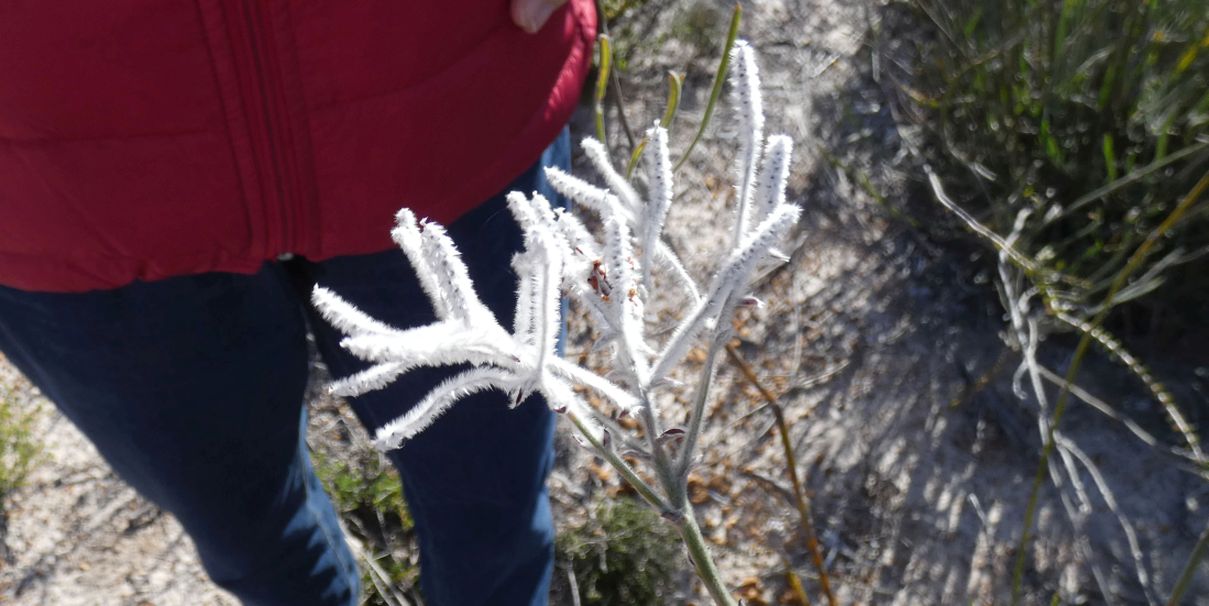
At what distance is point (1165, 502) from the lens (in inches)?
75.4

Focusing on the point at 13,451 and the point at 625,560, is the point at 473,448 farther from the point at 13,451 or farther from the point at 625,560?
the point at 13,451

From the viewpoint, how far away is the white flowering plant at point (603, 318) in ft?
1.27

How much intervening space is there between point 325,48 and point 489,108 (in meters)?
0.17

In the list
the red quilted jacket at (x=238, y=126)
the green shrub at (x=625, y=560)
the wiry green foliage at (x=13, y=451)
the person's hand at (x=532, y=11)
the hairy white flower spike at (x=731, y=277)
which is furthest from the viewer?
the wiry green foliage at (x=13, y=451)

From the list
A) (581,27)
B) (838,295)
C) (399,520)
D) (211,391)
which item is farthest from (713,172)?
(211,391)

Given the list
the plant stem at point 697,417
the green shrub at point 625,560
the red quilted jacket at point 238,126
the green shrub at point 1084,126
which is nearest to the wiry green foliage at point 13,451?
the green shrub at point 625,560

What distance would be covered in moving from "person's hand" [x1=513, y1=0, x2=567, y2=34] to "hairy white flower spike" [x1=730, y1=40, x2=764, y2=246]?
54cm

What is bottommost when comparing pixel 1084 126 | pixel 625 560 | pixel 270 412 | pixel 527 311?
pixel 527 311

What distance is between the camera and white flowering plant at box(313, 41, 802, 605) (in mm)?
387

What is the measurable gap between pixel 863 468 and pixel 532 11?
1317mm

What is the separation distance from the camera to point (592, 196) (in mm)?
464

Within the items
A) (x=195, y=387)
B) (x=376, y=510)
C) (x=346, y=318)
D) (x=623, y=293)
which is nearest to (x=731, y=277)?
(x=623, y=293)

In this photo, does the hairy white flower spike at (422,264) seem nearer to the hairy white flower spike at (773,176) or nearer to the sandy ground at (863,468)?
the hairy white flower spike at (773,176)

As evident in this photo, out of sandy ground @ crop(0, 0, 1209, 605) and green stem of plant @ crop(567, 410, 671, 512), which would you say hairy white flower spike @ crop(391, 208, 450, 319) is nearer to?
green stem of plant @ crop(567, 410, 671, 512)
